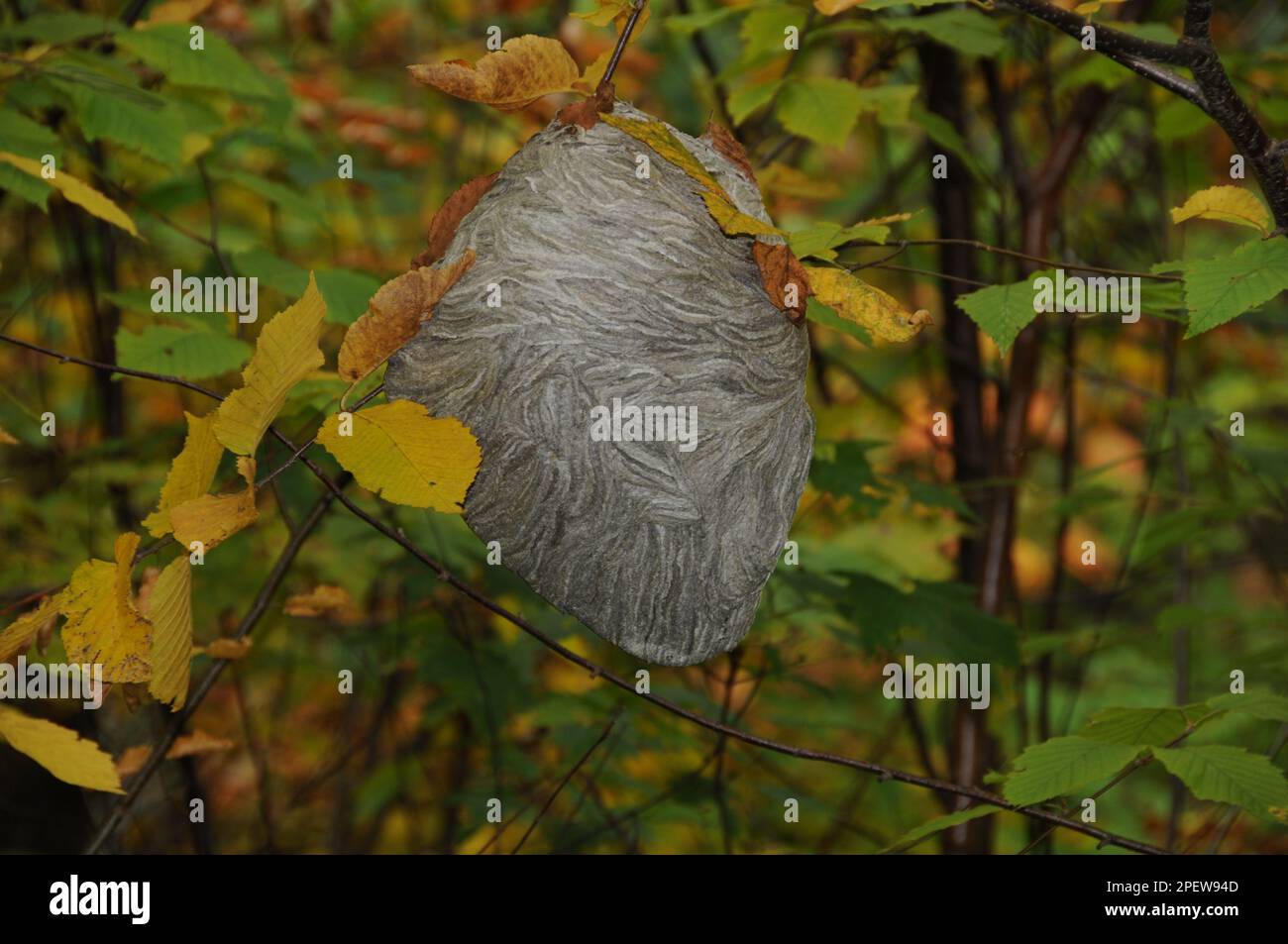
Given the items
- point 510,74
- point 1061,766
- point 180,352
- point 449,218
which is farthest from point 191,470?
point 1061,766

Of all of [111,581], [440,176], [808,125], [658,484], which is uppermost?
[440,176]

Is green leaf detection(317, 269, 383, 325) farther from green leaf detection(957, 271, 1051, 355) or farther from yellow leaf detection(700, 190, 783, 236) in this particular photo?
green leaf detection(957, 271, 1051, 355)

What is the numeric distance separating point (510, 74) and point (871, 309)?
606mm

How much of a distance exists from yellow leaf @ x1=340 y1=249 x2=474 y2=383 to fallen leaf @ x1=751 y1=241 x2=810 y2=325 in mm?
441

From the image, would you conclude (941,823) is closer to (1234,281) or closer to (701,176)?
(1234,281)

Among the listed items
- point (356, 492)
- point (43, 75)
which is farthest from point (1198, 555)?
point (43, 75)

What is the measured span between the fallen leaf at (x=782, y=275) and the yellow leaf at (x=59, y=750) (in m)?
1.14

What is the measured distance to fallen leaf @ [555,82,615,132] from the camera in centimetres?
181

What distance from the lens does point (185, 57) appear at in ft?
8.36

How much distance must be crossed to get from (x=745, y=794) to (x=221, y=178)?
2803 millimetres

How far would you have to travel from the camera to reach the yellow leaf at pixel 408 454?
158 cm

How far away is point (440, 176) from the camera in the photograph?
5.91m

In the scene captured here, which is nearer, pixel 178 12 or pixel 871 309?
pixel 871 309
